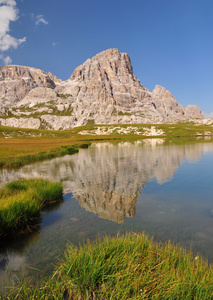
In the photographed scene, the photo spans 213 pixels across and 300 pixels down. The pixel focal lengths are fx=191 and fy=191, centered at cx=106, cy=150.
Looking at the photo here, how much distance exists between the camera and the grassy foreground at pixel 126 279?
5223 mm

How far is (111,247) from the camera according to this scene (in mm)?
7422

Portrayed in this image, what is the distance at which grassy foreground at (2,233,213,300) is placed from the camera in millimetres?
5223

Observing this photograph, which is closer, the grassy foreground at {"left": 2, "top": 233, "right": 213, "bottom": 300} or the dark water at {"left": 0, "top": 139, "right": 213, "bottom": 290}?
the grassy foreground at {"left": 2, "top": 233, "right": 213, "bottom": 300}

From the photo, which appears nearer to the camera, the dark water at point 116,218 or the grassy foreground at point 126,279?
the grassy foreground at point 126,279

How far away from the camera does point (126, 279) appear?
5633 mm

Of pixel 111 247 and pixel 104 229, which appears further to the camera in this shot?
pixel 104 229

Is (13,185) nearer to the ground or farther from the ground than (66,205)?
farther from the ground

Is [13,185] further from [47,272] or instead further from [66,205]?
[47,272]

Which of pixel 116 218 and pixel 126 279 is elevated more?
pixel 126 279

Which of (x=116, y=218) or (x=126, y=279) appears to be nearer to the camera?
(x=126, y=279)

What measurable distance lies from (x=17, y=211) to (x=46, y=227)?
2402mm

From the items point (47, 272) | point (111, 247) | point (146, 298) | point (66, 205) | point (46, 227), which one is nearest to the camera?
point (146, 298)

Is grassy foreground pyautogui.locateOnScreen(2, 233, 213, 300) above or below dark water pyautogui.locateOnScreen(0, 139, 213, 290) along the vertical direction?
above

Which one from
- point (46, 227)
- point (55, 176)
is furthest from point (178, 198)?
point (55, 176)
